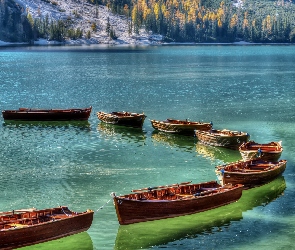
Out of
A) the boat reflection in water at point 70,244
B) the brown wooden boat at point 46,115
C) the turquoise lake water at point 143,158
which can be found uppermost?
the brown wooden boat at point 46,115

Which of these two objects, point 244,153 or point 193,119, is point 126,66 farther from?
point 244,153

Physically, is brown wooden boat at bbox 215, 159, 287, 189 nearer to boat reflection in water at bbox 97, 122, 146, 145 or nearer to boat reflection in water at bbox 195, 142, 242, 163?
boat reflection in water at bbox 195, 142, 242, 163

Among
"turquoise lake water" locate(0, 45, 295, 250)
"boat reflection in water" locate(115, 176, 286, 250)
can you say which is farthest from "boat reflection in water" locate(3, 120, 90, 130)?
"boat reflection in water" locate(115, 176, 286, 250)

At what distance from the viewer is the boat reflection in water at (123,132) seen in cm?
7006

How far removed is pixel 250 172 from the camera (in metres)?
48.4

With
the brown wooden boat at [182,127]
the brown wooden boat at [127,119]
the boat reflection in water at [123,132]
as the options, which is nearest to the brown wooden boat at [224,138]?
the brown wooden boat at [182,127]

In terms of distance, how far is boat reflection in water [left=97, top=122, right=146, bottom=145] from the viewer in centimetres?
7006

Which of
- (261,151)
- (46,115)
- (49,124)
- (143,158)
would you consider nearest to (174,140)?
(143,158)

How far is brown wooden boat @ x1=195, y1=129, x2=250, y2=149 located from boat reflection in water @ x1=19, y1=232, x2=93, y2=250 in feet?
92.2

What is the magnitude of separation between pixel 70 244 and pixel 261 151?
2352cm

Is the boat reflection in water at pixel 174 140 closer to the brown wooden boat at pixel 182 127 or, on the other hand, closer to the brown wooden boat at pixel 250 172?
the brown wooden boat at pixel 182 127

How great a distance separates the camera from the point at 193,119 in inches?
3246

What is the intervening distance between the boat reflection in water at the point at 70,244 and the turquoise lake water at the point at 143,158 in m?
0.07

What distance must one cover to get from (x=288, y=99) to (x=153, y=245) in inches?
2922
